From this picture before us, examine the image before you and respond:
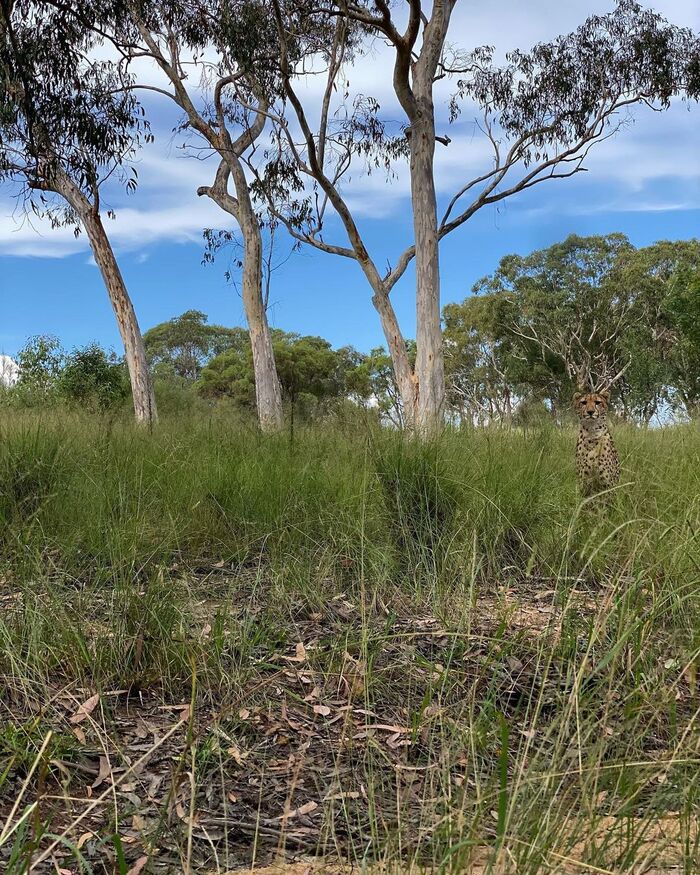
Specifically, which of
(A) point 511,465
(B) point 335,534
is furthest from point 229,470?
(A) point 511,465

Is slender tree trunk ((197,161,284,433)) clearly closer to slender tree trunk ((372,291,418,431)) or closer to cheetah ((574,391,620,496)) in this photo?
slender tree trunk ((372,291,418,431))

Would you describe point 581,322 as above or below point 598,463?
above

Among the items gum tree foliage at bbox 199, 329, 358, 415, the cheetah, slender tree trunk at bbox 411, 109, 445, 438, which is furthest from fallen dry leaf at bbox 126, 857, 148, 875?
gum tree foliage at bbox 199, 329, 358, 415

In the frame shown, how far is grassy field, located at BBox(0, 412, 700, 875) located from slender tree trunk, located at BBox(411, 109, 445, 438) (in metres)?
6.51

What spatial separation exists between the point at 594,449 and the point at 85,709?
431 cm

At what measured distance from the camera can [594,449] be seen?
6.13 meters

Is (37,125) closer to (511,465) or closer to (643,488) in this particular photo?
(511,465)

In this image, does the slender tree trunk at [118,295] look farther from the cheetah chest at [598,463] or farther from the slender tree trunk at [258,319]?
the cheetah chest at [598,463]

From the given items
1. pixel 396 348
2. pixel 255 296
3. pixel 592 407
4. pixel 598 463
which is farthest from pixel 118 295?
pixel 598 463

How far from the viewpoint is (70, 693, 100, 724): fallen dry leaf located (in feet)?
10.2

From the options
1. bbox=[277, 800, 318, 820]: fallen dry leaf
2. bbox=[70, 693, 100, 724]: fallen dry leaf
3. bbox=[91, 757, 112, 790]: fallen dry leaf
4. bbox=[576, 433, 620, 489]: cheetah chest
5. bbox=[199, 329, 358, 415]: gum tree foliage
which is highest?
bbox=[199, 329, 358, 415]: gum tree foliage

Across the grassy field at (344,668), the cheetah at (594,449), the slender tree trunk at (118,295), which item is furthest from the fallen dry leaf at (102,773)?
the slender tree trunk at (118,295)

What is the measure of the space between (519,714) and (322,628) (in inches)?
43.1

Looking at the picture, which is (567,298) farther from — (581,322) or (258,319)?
(258,319)
